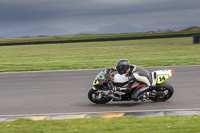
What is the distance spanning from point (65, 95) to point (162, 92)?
10.3 ft

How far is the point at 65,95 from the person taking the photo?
30.3 ft

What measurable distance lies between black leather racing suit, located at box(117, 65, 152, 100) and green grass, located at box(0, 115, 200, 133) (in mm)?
1483

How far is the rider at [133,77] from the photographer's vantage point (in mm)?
7434

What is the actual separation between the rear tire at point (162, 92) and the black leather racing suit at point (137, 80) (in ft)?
1.04

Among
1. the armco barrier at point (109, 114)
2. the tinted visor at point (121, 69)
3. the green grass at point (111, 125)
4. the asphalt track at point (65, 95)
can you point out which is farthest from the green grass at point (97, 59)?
the green grass at point (111, 125)

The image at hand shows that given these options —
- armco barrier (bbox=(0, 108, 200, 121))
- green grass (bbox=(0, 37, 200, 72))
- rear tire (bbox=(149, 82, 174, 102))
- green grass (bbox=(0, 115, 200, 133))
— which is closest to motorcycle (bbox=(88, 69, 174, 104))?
rear tire (bbox=(149, 82, 174, 102))

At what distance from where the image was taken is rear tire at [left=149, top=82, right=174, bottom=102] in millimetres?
7703

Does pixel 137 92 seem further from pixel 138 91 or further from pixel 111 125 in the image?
pixel 111 125

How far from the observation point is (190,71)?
12875 millimetres

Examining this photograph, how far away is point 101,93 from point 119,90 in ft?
1.74

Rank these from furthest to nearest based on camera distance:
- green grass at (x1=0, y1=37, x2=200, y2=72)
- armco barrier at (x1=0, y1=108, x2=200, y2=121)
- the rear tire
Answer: green grass at (x1=0, y1=37, x2=200, y2=72) → the rear tire → armco barrier at (x1=0, y1=108, x2=200, y2=121)

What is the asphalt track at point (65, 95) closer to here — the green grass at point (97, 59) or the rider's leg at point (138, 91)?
the rider's leg at point (138, 91)

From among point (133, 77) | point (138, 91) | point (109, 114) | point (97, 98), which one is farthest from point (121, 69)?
point (109, 114)

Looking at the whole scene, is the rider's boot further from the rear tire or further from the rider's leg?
the rear tire
